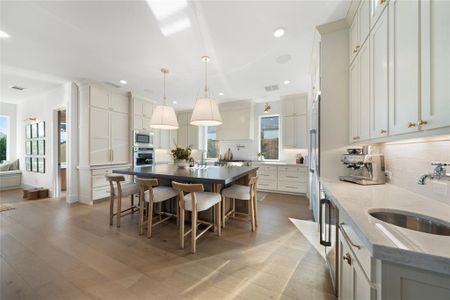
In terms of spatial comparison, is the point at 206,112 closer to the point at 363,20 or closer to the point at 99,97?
the point at 363,20

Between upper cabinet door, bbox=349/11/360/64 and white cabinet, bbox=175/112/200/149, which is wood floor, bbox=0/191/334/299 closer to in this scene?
upper cabinet door, bbox=349/11/360/64

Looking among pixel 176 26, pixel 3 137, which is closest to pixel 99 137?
pixel 176 26

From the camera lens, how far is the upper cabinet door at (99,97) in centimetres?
399

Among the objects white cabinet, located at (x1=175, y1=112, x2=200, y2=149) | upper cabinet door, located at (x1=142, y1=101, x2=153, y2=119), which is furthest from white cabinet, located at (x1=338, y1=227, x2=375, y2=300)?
white cabinet, located at (x1=175, y1=112, x2=200, y2=149)

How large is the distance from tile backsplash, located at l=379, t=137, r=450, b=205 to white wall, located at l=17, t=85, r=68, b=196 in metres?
6.15

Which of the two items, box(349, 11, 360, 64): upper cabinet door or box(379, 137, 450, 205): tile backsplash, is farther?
box(349, 11, 360, 64): upper cabinet door

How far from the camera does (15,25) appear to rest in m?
2.18

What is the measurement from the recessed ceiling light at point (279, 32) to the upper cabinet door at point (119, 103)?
4.13 metres

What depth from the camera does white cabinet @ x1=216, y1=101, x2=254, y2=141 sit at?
5.46 m

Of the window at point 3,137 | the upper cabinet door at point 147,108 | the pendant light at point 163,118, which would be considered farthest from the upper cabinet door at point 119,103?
the window at point 3,137

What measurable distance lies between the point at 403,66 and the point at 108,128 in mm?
5207

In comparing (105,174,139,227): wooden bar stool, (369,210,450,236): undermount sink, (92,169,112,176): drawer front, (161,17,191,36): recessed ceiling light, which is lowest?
(105,174,139,227): wooden bar stool

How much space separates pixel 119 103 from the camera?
4.57 metres

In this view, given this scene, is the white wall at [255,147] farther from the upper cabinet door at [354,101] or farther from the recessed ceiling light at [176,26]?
the recessed ceiling light at [176,26]
